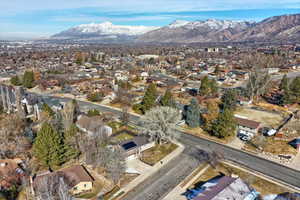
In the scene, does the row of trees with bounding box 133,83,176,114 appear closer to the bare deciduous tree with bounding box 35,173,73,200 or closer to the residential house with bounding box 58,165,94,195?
the residential house with bounding box 58,165,94,195

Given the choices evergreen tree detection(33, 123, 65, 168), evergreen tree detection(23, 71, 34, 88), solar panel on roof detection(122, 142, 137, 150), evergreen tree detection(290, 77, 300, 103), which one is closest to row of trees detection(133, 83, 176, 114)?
solar panel on roof detection(122, 142, 137, 150)

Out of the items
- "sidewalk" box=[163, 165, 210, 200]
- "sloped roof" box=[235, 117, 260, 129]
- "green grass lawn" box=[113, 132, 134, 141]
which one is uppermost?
"sloped roof" box=[235, 117, 260, 129]

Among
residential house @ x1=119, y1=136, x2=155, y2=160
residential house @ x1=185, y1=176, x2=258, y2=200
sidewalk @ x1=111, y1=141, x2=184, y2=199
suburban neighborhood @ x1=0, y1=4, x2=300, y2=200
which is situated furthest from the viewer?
residential house @ x1=119, y1=136, x2=155, y2=160

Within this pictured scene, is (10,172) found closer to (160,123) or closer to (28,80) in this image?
(160,123)

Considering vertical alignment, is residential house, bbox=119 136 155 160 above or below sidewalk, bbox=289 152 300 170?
above

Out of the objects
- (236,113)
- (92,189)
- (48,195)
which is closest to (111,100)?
(236,113)

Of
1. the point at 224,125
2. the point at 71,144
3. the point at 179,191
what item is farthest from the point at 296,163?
the point at 71,144
